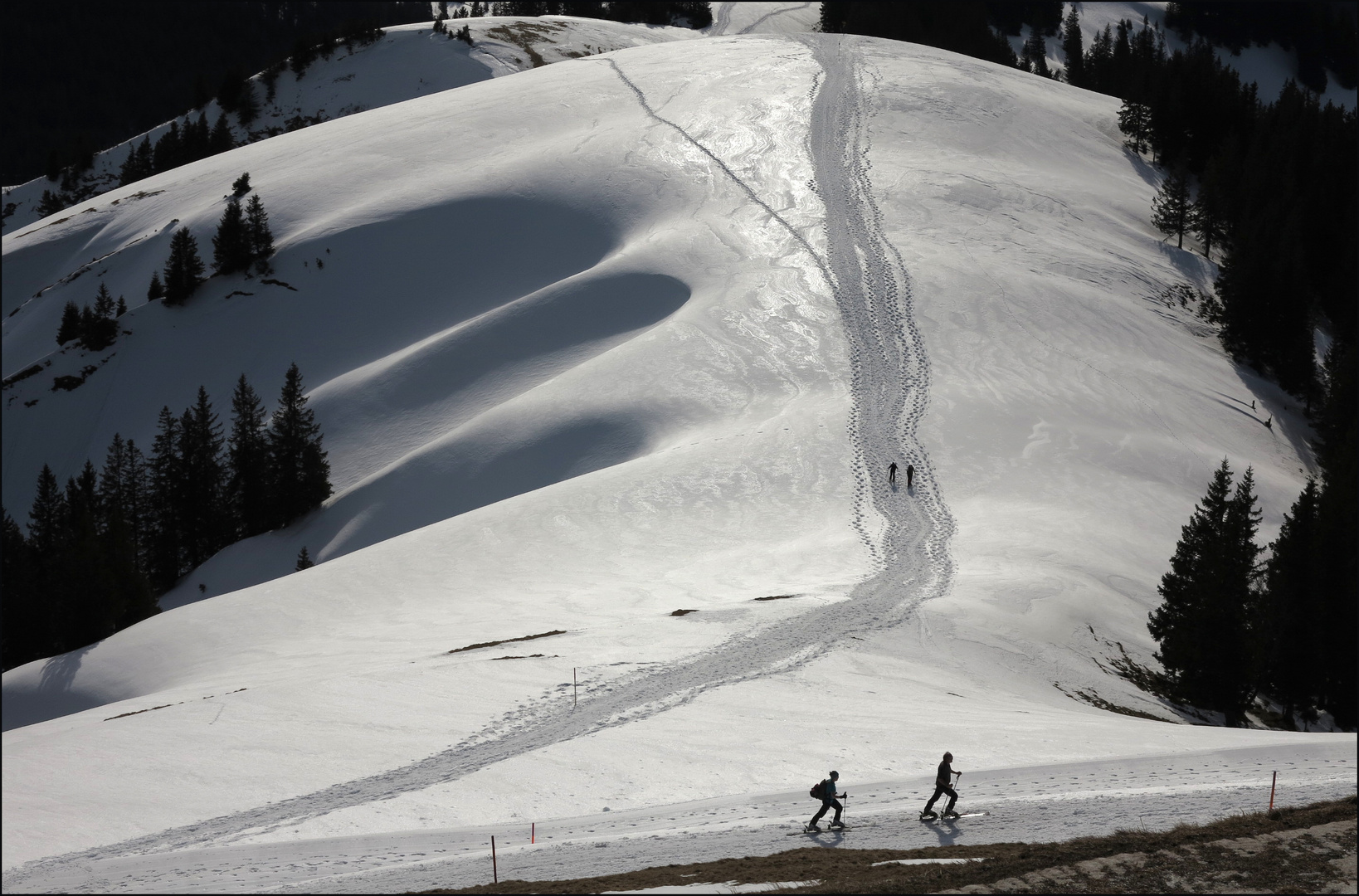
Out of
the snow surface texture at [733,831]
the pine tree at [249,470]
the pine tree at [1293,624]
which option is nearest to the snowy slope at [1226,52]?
the pine tree at [249,470]

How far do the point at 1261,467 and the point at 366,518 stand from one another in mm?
43152

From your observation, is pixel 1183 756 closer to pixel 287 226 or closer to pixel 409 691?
pixel 409 691

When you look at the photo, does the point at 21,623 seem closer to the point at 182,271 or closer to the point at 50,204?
the point at 182,271

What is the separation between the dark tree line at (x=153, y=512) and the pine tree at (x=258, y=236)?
1533 centimetres

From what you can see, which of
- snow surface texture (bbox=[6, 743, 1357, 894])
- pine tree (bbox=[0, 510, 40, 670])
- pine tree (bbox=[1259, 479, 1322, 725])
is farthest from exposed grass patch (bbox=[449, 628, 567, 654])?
pine tree (bbox=[0, 510, 40, 670])

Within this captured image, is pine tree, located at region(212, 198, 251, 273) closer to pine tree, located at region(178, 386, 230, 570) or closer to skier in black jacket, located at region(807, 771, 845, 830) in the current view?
pine tree, located at region(178, 386, 230, 570)

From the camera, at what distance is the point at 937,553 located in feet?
111

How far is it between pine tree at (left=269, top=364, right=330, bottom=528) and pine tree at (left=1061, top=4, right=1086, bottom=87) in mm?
114993

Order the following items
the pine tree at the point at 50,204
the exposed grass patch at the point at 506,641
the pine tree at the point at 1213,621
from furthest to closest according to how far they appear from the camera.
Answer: the pine tree at the point at 50,204 < the pine tree at the point at 1213,621 < the exposed grass patch at the point at 506,641

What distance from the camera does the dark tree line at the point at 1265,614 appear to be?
88.9ft

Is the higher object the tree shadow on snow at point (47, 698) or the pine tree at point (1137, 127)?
the pine tree at point (1137, 127)

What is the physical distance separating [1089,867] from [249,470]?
158 ft

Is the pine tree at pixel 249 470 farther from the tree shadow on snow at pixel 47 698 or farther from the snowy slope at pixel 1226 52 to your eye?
the snowy slope at pixel 1226 52

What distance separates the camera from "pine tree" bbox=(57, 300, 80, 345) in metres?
69.1
